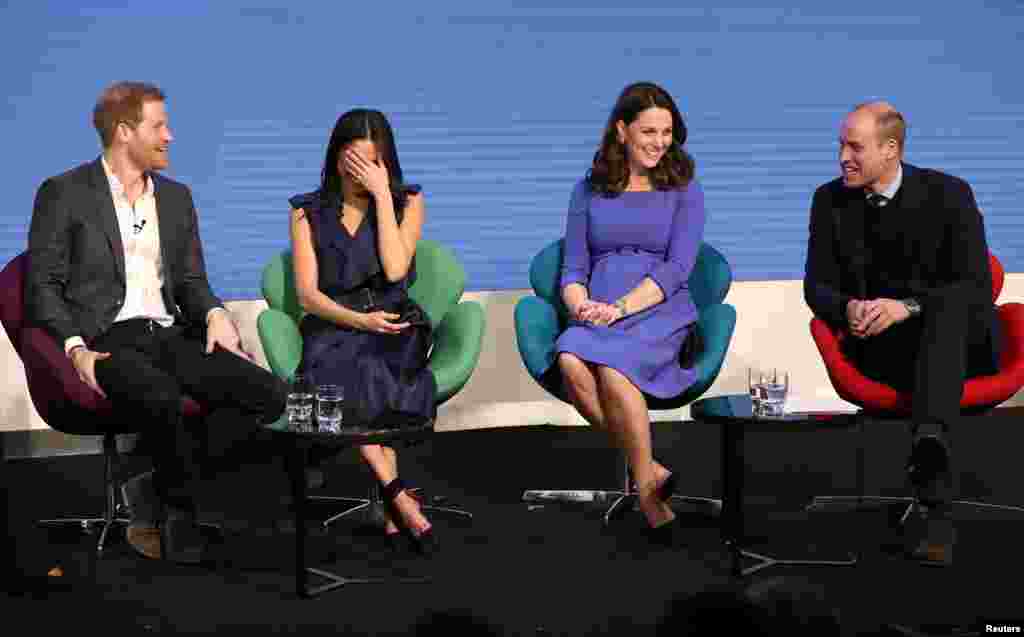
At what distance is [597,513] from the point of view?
479 cm

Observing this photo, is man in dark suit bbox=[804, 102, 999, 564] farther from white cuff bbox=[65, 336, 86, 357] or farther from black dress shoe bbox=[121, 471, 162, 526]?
white cuff bbox=[65, 336, 86, 357]

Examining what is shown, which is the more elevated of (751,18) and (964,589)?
(751,18)

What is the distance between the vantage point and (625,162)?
489 centimetres

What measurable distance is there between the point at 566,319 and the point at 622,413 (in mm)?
649

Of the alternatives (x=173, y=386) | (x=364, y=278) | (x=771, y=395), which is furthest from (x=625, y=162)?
(x=173, y=386)

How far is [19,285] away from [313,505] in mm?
1183

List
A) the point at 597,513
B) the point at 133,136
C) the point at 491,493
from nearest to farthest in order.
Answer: the point at 133,136
the point at 597,513
the point at 491,493

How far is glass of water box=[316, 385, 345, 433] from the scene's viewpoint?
3.82 metres

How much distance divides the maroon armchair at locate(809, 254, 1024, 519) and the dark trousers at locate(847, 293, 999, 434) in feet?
0.19

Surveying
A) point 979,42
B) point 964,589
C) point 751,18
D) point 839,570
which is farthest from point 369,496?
point 979,42

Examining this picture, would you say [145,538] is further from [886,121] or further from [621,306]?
[886,121]

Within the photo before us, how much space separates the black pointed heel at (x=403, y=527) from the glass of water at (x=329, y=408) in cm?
43

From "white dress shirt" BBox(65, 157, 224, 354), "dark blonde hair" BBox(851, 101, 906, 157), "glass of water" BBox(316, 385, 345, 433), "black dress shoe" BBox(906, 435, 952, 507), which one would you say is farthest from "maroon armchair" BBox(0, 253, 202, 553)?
"dark blonde hair" BBox(851, 101, 906, 157)

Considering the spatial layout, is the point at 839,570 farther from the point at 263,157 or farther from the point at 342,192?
the point at 263,157
